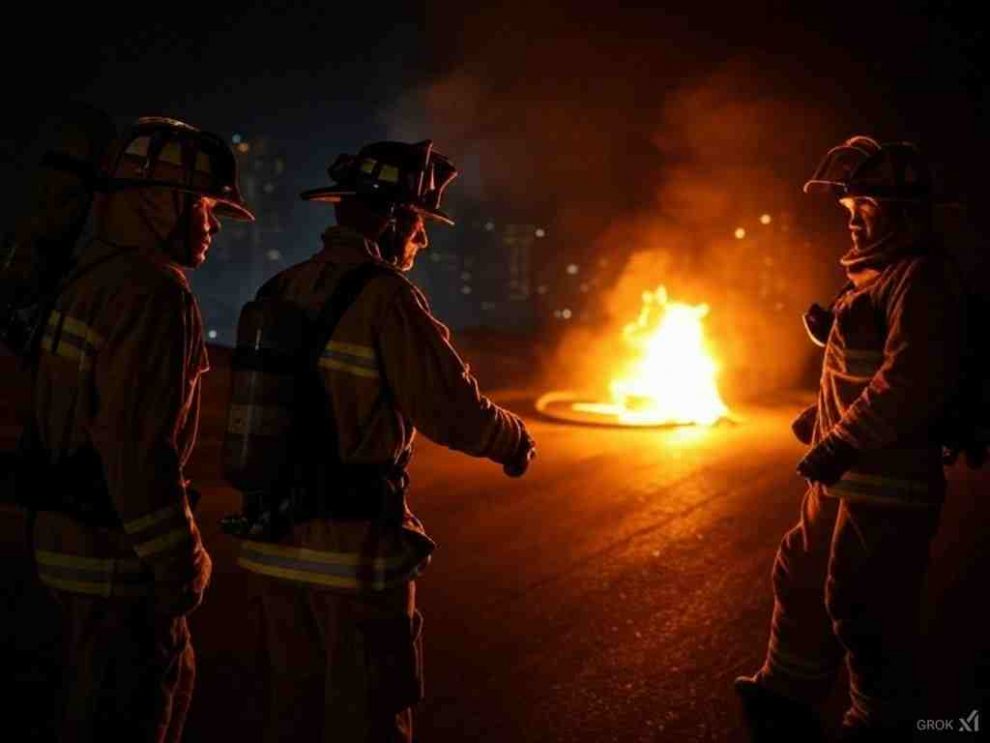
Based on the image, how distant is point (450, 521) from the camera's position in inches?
247

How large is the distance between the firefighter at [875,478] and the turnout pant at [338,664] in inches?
61.1

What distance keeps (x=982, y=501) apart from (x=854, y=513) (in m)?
5.21

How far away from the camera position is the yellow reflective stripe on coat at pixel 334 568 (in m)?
2.40

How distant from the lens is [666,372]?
44.9 feet

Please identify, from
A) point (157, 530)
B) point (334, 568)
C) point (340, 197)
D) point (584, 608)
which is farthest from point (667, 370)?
point (157, 530)

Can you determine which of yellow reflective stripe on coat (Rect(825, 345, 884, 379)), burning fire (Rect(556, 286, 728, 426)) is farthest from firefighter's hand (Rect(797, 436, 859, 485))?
burning fire (Rect(556, 286, 728, 426))

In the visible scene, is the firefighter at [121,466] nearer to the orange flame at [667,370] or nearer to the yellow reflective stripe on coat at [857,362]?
the yellow reflective stripe on coat at [857,362]

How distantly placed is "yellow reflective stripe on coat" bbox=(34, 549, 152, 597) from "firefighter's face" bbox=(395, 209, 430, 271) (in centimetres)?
122

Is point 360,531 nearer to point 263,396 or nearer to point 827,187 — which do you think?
point 263,396

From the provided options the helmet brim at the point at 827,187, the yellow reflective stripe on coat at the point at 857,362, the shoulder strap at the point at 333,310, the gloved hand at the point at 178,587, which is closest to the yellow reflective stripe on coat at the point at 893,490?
the yellow reflective stripe on coat at the point at 857,362

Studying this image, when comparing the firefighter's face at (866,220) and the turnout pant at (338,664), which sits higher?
the firefighter's face at (866,220)

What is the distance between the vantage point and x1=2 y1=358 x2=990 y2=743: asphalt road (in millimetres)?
3412

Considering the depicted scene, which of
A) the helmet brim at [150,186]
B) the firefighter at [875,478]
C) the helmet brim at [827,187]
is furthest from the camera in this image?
the helmet brim at [827,187]

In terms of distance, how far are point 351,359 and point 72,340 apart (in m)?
0.77
